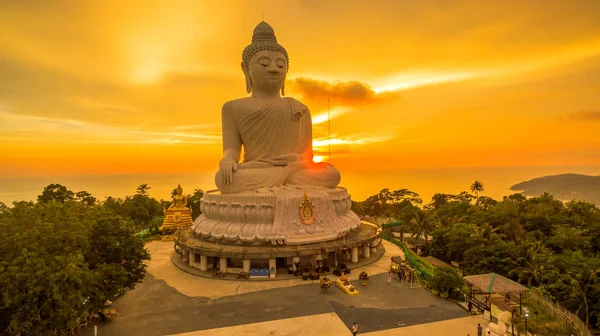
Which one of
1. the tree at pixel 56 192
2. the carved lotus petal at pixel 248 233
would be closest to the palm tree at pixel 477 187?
the carved lotus petal at pixel 248 233

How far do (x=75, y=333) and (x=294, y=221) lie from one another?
1026 cm

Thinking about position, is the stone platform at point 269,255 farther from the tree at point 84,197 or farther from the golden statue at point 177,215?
the tree at point 84,197

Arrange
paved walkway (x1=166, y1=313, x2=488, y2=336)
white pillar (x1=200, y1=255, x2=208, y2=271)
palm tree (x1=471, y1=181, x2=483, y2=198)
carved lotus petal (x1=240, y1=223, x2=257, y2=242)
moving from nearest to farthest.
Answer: paved walkway (x1=166, y1=313, x2=488, y2=336), white pillar (x1=200, y1=255, x2=208, y2=271), carved lotus petal (x1=240, y1=223, x2=257, y2=242), palm tree (x1=471, y1=181, x2=483, y2=198)

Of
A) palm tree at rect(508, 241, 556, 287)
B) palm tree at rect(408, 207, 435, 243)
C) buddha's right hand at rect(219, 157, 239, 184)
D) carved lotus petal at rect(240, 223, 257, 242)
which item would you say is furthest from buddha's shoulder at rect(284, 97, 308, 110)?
palm tree at rect(508, 241, 556, 287)

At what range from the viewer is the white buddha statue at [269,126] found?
22.2 meters

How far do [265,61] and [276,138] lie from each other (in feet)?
16.4

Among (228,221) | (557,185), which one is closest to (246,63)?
(228,221)

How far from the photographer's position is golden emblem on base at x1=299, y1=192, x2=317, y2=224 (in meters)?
18.8

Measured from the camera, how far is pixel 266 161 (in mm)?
22719

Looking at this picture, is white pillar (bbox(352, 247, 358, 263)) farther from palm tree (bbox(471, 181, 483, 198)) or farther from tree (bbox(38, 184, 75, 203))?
palm tree (bbox(471, 181, 483, 198))

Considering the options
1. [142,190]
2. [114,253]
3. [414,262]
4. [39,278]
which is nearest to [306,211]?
[414,262]

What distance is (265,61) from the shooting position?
75.5 feet

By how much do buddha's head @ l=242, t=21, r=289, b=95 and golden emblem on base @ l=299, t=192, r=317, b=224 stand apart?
8.81 m

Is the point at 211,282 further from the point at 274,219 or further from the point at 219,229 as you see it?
the point at 274,219
